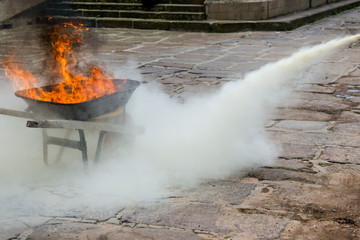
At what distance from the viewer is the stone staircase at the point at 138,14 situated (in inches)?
558

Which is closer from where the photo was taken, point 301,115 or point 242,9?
point 301,115

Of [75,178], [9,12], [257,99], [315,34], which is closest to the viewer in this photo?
[75,178]

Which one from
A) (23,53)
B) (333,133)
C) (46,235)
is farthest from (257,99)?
(23,53)

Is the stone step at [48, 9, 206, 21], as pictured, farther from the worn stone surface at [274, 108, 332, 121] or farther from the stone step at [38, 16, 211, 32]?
the worn stone surface at [274, 108, 332, 121]

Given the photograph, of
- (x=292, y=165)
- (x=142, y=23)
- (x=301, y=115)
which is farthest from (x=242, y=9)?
(x=292, y=165)

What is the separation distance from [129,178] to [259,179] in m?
1.10

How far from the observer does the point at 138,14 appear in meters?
14.9

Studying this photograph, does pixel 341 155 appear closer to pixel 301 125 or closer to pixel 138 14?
pixel 301 125

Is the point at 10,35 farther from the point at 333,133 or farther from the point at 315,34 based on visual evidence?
the point at 333,133

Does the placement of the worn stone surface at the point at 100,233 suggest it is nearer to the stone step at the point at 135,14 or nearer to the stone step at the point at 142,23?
the stone step at the point at 142,23

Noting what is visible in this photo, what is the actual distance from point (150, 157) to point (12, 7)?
1182 centimetres

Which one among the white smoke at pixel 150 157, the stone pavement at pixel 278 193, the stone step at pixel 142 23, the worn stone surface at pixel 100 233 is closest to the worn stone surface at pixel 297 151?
the stone pavement at pixel 278 193

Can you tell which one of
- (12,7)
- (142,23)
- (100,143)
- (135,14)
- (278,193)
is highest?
(12,7)

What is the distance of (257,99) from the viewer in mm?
6879
